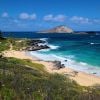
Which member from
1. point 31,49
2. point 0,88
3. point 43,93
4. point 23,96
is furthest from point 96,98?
point 31,49

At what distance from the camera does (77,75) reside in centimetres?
3691

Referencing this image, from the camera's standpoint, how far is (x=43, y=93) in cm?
1225

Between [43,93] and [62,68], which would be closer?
[43,93]

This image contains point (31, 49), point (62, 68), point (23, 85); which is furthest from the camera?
point (31, 49)

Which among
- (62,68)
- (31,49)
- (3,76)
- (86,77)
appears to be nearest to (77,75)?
(86,77)

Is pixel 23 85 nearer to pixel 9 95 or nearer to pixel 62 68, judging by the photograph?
pixel 9 95

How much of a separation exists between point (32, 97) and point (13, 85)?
1.48 meters

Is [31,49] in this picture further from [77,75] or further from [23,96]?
[23,96]

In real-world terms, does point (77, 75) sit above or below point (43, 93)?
below

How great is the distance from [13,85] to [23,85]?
0.46 metres

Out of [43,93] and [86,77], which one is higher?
[43,93]

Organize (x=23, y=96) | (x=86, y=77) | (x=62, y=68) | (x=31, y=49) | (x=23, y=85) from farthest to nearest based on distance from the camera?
(x=31, y=49), (x=62, y=68), (x=86, y=77), (x=23, y=85), (x=23, y=96)

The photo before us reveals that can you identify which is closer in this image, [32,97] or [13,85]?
[32,97]

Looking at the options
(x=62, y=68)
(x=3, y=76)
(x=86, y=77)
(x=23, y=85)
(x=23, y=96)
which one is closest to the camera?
(x=23, y=96)
